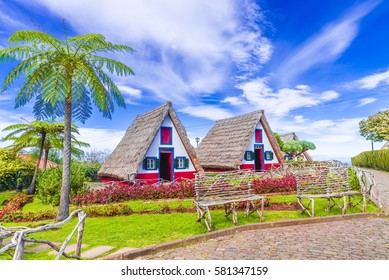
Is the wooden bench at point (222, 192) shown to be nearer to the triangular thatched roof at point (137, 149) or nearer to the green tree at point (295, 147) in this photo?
the triangular thatched roof at point (137, 149)

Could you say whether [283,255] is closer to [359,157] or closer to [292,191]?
[292,191]

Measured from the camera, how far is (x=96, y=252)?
4418 millimetres

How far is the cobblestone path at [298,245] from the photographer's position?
162 inches

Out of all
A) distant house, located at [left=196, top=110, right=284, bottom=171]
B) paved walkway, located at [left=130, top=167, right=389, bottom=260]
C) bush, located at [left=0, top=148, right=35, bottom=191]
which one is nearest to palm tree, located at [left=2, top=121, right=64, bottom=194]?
bush, located at [left=0, top=148, right=35, bottom=191]

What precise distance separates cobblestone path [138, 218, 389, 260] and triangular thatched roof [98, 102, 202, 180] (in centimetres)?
889

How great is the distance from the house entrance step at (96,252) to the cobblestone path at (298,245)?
695mm

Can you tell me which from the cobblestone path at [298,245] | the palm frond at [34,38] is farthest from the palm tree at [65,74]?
the cobblestone path at [298,245]

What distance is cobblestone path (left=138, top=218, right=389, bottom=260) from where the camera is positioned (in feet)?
13.5

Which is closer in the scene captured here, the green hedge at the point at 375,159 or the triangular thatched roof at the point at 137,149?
the triangular thatched roof at the point at 137,149

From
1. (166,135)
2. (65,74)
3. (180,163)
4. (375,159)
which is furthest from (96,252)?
(375,159)

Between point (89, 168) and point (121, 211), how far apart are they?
54.5ft

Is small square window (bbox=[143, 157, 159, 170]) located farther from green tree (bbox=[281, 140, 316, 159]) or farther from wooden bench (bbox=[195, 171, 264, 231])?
green tree (bbox=[281, 140, 316, 159])

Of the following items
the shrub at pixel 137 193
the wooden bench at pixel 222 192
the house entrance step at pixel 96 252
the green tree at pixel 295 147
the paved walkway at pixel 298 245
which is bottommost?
A: the house entrance step at pixel 96 252
